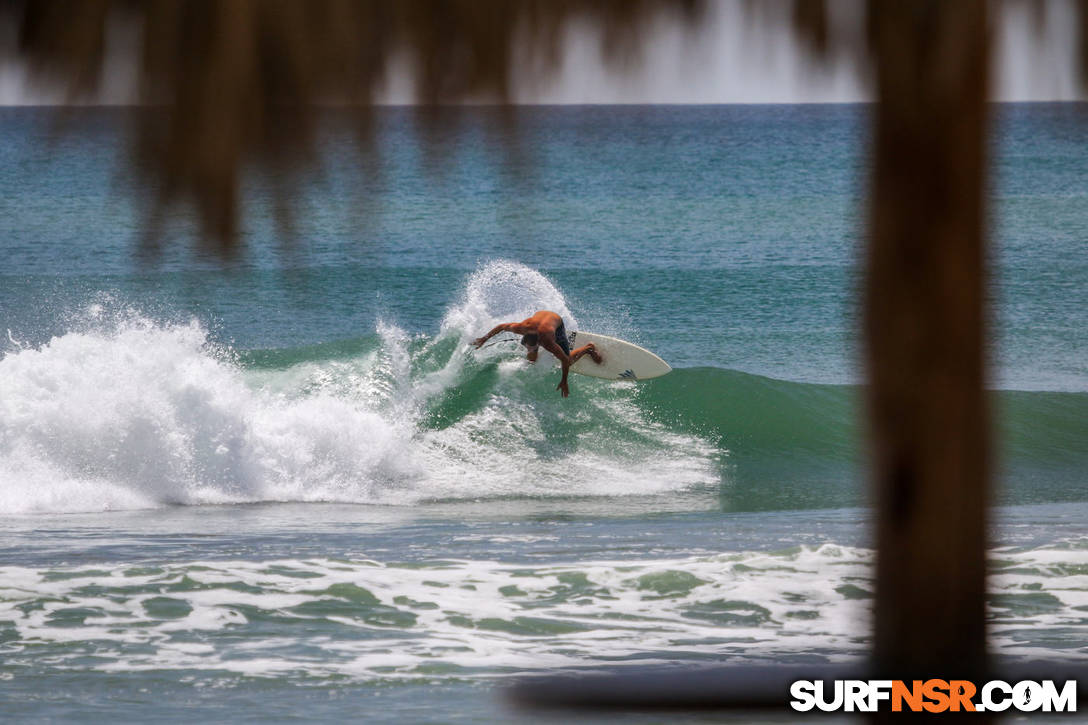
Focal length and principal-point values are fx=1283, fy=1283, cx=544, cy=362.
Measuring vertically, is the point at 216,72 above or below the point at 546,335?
above

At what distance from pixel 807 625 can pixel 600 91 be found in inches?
286

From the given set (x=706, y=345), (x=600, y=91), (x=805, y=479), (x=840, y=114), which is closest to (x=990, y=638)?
(x=840, y=114)

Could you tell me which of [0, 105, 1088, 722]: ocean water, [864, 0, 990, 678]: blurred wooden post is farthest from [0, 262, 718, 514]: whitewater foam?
[864, 0, 990, 678]: blurred wooden post

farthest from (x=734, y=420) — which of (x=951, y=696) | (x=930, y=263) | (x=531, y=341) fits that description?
(x=930, y=263)

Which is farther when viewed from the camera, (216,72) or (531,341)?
(531,341)

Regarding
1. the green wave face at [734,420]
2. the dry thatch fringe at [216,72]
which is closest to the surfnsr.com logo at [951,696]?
the dry thatch fringe at [216,72]

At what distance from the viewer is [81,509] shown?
1391 centimetres

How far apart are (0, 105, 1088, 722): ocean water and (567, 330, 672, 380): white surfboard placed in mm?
1087

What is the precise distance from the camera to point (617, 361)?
18.3 m

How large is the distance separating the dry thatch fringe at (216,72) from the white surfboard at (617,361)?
16.8 meters

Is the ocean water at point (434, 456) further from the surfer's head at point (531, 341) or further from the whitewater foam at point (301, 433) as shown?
the surfer's head at point (531, 341)

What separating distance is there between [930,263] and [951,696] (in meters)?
0.41

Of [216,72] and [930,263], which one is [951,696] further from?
[216,72]

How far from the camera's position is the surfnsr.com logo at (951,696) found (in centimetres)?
120
